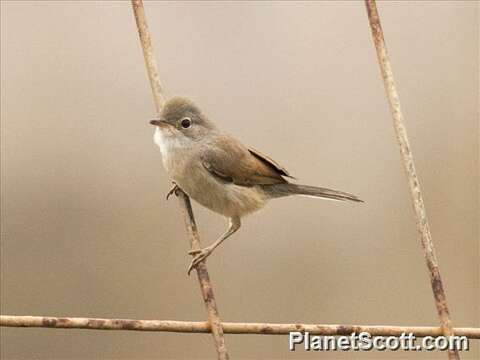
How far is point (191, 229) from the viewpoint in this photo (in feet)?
6.94

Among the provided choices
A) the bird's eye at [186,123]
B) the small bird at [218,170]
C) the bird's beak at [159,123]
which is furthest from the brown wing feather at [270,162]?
the bird's beak at [159,123]

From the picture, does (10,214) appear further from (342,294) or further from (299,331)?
(299,331)

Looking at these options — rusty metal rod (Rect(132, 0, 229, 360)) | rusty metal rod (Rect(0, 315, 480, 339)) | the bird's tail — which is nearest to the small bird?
the bird's tail

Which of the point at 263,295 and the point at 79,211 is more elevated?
the point at 79,211

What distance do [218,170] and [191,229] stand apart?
3.79 feet

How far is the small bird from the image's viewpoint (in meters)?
3.09

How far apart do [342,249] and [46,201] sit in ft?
4.82

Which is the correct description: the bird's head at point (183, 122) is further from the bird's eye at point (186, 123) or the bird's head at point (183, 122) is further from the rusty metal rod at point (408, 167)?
the rusty metal rod at point (408, 167)

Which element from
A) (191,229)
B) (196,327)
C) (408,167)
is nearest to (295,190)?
(191,229)

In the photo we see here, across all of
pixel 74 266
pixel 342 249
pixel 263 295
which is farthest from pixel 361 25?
pixel 74 266

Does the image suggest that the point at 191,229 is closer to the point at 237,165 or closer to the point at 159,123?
the point at 159,123

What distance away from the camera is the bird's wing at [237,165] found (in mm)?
3246

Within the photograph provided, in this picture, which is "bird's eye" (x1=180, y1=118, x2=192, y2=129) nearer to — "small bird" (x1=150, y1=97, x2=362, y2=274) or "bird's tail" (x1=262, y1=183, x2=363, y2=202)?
"small bird" (x1=150, y1=97, x2=362, y2=274)

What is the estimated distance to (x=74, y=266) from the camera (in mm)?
4129
